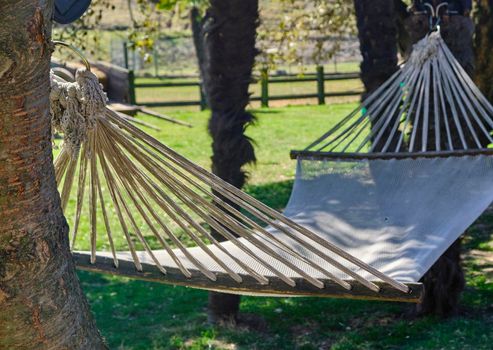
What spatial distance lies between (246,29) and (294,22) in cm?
556

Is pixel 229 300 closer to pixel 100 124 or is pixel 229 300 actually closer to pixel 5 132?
pixel 100 124

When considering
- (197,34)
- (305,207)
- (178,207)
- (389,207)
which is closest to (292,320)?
(305,207)

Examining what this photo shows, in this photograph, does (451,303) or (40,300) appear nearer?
(40,300)

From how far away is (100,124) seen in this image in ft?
8.24

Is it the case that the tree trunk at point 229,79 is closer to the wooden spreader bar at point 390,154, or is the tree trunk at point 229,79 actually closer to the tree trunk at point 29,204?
the wooden spreader bar at point 390,154

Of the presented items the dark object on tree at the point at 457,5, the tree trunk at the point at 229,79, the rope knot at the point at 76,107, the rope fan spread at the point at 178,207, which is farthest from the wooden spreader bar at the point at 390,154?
the rope knot at the point at 76,107

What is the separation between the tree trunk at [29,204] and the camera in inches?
77.5

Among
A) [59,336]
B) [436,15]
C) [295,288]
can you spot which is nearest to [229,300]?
[436,15]

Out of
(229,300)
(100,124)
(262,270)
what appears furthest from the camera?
(229,300)

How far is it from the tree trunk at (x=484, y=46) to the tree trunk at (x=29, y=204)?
488cm

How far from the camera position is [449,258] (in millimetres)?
4629

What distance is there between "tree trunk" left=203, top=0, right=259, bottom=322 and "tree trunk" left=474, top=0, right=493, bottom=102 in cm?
243

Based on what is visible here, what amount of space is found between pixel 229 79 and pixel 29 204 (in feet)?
8.76

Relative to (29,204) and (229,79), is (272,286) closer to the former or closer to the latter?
(29,204)
